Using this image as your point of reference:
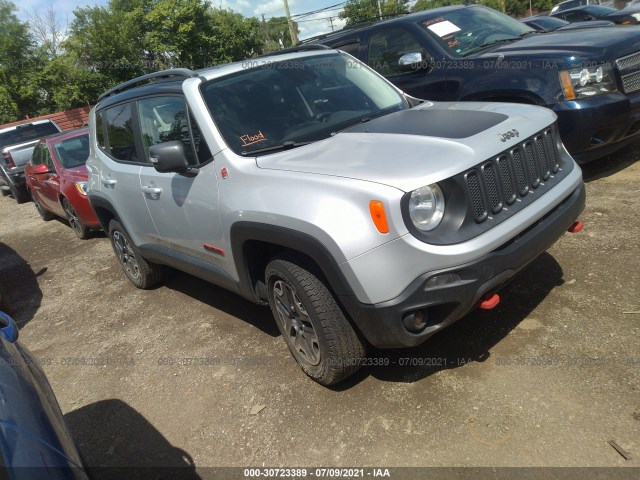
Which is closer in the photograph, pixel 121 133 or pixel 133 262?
pixel 121 133

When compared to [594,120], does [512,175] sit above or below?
above

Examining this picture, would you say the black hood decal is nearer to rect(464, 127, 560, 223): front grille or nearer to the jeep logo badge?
the jeep logo badge

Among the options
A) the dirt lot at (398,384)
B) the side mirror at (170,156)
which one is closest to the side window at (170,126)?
the side mirror at (170,156)

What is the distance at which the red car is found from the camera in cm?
724

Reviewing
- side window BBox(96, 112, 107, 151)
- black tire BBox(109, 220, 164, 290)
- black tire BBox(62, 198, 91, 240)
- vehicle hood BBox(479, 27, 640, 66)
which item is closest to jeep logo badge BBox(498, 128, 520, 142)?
vehicle hood BBox(479, 27, 640, 66)

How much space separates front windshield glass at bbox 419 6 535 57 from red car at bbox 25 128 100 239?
491 centimetres

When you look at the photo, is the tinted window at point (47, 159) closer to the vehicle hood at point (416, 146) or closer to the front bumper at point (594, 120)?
the vehicle hood at point (416, 146)

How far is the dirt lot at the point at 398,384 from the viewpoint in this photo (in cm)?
258

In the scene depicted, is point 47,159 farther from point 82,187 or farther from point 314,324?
point 314,324

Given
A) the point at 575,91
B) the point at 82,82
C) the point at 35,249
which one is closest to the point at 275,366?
the point at 575,91

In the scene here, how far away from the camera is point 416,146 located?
2773mm

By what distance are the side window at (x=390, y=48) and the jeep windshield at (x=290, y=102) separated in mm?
2052

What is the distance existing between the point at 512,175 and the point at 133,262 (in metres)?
3.90

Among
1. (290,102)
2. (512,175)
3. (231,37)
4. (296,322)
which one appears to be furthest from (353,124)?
(231,37)
